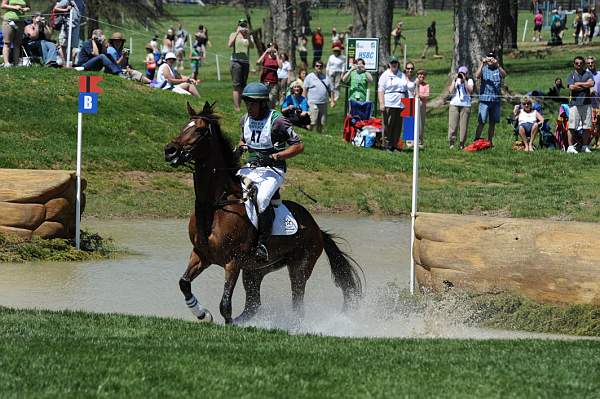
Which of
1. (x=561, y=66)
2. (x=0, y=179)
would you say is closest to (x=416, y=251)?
(x=0, y=179)

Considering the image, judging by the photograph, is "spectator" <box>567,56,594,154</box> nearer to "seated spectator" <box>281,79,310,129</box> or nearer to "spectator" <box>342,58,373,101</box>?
"spectator" <box>342,58,373,101</box>

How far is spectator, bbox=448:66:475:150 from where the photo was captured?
2719cm

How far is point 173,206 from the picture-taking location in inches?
794

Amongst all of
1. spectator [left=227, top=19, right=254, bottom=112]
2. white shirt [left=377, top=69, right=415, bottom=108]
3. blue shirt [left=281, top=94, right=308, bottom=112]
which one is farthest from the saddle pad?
spectator [left=227, top=19, right=254, bottom=112]

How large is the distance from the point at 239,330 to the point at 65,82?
49.8 feet

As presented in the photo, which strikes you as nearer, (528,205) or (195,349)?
(195,349)

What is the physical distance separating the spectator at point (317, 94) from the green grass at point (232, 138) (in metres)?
2.09

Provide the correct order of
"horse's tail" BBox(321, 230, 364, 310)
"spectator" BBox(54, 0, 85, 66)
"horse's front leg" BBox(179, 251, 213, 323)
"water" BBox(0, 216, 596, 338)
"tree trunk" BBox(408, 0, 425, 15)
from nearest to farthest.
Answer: "horse's front leg" BBox(179, 251, 213, 323), "water" BBox(0, 216, 596, 338), "horse's tail" BBox(321, 230, 364, 310), "spectator" BBox(54, 0, 85, 66), "tree trunk" BBox(408, 0, 425, 15)

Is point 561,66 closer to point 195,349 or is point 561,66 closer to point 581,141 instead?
point 581,141

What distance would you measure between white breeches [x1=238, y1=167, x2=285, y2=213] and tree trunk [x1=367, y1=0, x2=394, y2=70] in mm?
29660

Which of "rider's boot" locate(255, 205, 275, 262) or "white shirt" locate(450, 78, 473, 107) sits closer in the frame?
"rider's boot" locate(255, 205, 275, 262)

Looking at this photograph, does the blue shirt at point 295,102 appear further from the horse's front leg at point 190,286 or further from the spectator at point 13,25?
the horse's front leg at point 190,286

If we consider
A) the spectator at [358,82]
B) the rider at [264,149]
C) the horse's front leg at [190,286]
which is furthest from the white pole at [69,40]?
the horse's front leg at [190,286]

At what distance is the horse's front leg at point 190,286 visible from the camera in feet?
37.2
